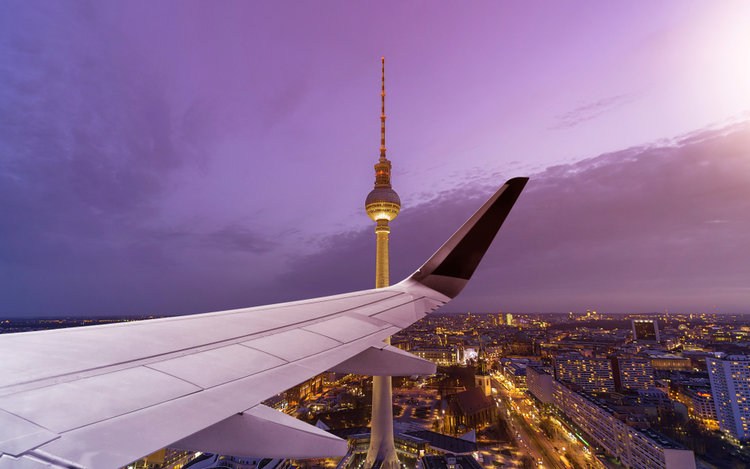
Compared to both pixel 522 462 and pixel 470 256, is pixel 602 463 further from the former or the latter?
pixel 470 256

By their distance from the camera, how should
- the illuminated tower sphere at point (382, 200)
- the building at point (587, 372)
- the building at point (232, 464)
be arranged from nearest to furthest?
1. the building at point (232, 464)
2. the illuminated tower sphere at point (382, 200)
3. the building at point (587, 372)

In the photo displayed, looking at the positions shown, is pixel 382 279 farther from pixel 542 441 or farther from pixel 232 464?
pixel 542 441

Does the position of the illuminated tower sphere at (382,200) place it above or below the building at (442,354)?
above

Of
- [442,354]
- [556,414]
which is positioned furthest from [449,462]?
[442,354]

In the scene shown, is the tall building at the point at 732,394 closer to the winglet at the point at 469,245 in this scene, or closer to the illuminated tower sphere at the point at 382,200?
the illuminated tower sphere at the point at 382,200

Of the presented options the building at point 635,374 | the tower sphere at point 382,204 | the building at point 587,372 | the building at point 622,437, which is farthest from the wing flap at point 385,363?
the building at point 635,374

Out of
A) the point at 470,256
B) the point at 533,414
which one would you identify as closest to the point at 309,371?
the point at 470,256
